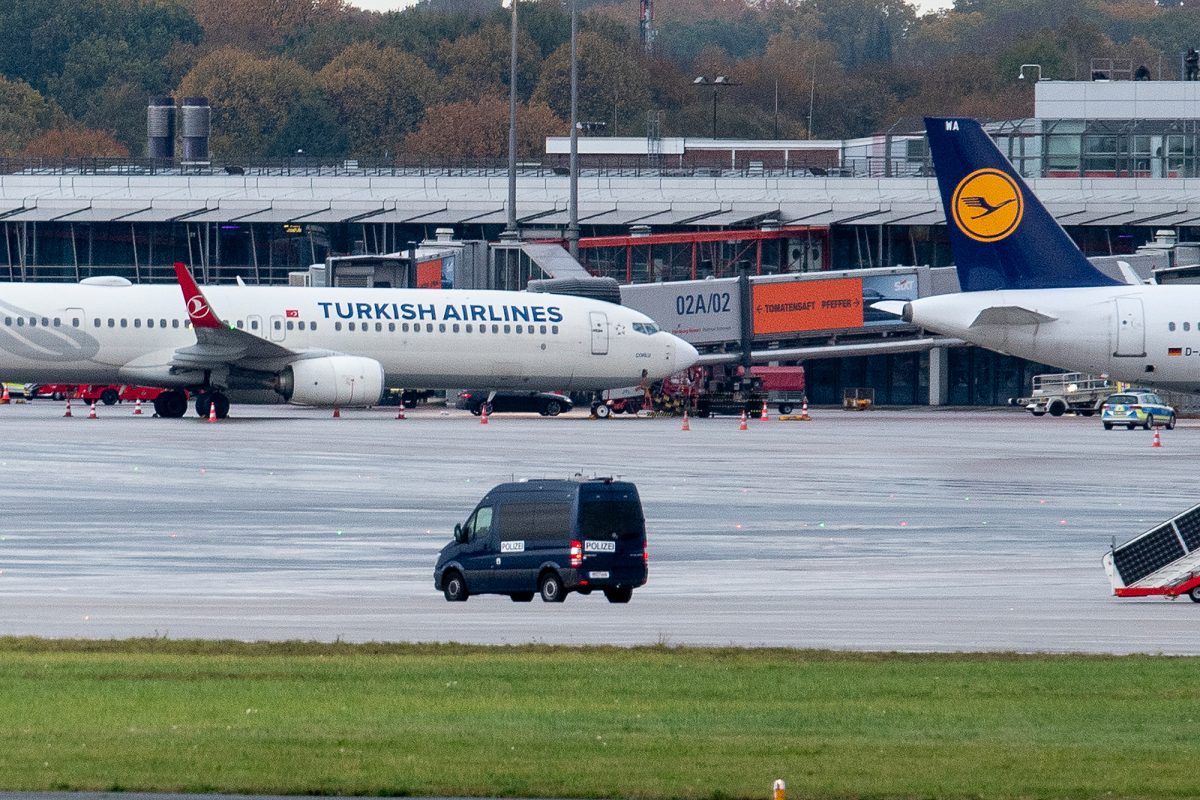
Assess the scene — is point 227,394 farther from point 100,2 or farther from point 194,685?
point 100,2

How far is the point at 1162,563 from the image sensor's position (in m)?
22.6

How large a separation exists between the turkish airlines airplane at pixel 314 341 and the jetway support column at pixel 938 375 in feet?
73.7

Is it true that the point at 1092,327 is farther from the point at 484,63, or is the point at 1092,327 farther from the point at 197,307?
the point at 484,63

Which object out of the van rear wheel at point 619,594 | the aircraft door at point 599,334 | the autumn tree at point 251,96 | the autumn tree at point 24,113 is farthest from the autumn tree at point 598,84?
the van rear wheel at point 619,594

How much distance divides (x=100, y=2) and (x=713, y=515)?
15108 centimetres

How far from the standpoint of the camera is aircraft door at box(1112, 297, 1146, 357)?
46188 mm

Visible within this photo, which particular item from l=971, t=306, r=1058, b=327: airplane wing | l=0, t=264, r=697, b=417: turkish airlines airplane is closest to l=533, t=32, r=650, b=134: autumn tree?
l=0, t=264, r=697, b=417: turkish airlines airplane

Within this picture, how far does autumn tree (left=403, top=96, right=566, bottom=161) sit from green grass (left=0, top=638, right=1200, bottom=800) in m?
135

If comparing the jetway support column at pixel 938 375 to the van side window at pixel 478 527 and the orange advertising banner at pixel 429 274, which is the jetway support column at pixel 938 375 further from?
the van side window at pixel 478 527

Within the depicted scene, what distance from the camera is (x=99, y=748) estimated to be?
13.1m

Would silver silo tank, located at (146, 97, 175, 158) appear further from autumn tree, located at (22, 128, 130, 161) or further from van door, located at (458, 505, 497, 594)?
van door, located at (458, 505, 497, 594)

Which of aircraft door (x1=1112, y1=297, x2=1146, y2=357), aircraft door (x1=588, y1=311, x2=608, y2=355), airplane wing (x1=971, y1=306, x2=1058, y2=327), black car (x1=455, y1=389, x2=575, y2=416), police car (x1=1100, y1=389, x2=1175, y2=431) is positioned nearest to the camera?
airplane wing (x1=971, y1=306, x2=1058, y2=327)

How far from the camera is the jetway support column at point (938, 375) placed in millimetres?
80562

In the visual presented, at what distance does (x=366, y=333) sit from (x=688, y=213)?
30.8 metres
